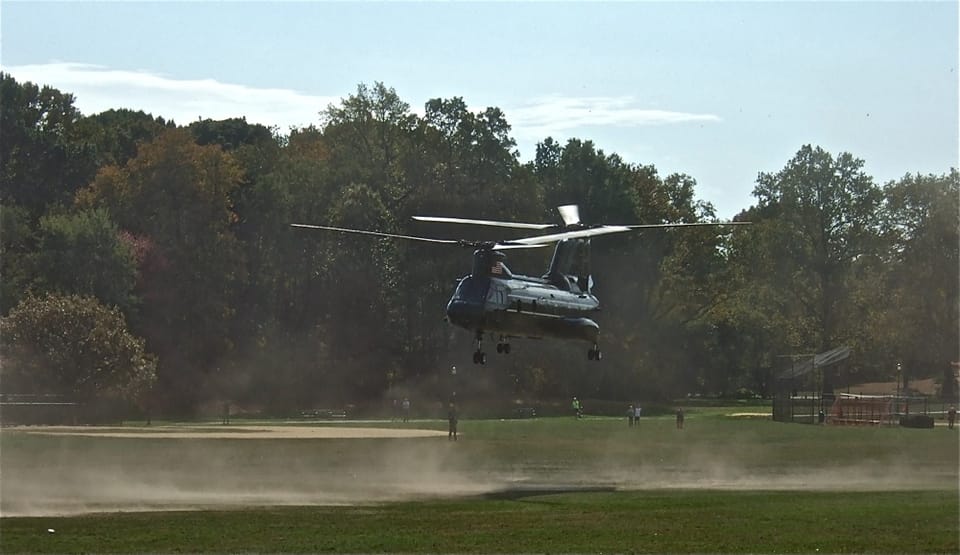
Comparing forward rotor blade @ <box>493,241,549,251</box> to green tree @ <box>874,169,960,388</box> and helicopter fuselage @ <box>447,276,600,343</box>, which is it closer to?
helicopter fuselage @ <box>447,276,600,343</box>

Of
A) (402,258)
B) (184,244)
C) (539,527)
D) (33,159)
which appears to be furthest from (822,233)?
(539,527)

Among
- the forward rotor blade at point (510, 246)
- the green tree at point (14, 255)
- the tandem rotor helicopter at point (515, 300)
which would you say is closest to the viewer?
the forward rotor blade at point (510, 246)

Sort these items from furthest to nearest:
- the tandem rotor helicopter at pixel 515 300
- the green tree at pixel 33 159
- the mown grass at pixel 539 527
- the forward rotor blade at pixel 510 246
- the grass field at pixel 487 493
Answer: the green tree at pixel 33 159 < the tandem rotor helicopter at pixel 515 300 < the forward rotor blade at pixel 510 246 < the grass field at pixel 487 493 < the mown grass at pixel 539 527

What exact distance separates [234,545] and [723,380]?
11016cm

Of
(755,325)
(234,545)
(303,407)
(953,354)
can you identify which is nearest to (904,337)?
(953,354)

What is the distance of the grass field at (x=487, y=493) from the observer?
32.9m

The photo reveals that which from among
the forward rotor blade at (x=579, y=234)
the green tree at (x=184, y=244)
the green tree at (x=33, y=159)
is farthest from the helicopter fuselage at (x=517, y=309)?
the green tree at (x=33, y=159)

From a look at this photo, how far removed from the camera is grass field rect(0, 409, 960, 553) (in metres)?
32.9

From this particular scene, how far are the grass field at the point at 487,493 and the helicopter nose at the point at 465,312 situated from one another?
4.97 m

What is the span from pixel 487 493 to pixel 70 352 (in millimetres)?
42445

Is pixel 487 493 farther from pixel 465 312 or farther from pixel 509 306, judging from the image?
pixel 509 306

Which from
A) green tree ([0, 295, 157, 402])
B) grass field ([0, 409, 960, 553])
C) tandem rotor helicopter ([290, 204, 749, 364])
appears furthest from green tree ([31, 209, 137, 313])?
tandem rotor helicopter ([290, 204, 749, 364])

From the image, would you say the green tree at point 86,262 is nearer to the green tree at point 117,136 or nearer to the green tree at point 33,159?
the green tree at point 33,159

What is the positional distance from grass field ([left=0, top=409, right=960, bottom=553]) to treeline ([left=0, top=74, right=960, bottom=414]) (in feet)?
104
